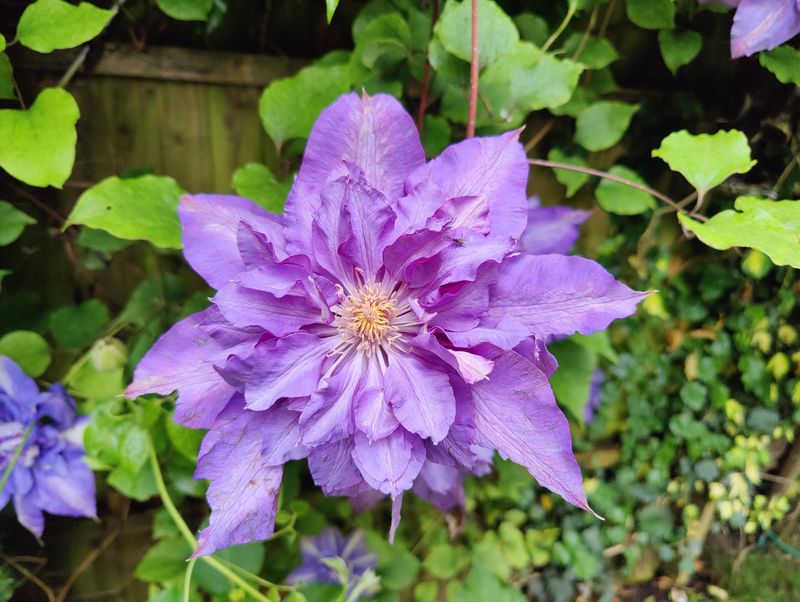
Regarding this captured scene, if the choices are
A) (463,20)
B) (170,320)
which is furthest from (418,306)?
(170,320)

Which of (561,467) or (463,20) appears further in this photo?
(463,20)

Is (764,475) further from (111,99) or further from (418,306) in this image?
(111,99)

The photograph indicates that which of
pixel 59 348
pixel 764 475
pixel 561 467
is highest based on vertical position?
pixel 561 467

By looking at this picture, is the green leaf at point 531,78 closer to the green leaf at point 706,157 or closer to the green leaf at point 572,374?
the green leaf at point 706,157

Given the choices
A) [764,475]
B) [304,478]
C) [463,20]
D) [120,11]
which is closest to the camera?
[463,20]

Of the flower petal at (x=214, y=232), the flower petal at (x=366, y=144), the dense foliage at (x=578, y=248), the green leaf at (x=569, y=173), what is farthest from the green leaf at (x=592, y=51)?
the flower petal at (x=214, y=232)

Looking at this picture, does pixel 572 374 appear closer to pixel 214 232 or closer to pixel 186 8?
pixel 214 232

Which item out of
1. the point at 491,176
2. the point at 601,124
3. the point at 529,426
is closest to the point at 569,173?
the point at 601,124
